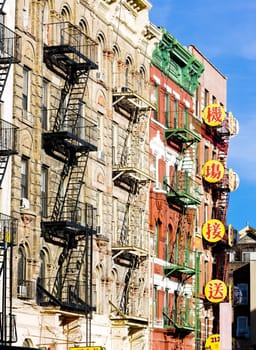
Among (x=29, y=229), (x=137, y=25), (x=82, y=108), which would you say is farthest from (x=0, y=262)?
(x=137, y=25)

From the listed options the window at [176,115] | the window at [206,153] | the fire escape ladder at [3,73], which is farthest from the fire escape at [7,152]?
the window at [206,153]

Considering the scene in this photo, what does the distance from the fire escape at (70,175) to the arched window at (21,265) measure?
1527 millimetres

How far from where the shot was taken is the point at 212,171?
8162cm

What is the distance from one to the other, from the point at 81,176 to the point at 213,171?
25206mm

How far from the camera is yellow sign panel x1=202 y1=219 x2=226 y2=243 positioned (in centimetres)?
8106

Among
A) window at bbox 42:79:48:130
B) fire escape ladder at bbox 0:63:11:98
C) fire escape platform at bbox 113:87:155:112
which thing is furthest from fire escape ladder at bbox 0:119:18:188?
fire escape platform at bbox 113:87:155:112

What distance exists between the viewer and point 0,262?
48062mm

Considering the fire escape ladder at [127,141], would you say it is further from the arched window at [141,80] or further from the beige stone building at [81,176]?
the arched window at [141,80]

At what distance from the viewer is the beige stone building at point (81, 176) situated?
52188 millimetres

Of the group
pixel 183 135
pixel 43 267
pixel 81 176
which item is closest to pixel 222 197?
pixel 183 135

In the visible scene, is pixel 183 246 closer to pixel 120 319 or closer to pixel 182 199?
pixel 182 199

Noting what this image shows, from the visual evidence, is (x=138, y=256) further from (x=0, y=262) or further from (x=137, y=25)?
(x=0, y=262)

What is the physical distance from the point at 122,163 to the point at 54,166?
31.5 ft

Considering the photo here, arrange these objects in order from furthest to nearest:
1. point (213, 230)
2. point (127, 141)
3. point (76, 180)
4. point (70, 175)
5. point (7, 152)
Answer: point (213, 230)
point (127, 141)
point (76, 180)
point (70, 175)
point (7, 152)
